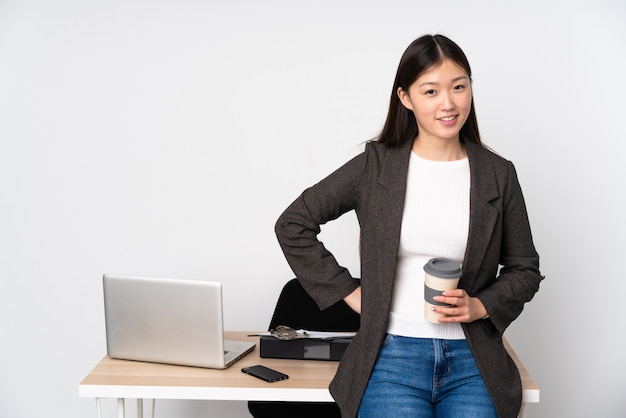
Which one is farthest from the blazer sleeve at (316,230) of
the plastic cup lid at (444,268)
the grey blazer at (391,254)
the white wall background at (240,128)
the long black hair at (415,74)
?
the white wall background at (240,128)

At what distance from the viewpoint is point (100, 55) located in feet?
12.3

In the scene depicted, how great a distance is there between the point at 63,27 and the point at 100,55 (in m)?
0.21

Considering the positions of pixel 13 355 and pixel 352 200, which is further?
pixel 13 355

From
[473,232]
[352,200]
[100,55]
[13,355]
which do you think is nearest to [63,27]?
[100,55]

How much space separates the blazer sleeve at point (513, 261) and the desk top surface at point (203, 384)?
0.27 m

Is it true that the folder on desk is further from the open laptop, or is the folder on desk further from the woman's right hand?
the woman's right hand

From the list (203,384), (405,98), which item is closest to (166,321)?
(203,384)

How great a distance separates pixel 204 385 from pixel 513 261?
0.98m

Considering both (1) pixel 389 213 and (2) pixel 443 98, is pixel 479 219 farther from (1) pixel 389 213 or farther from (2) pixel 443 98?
(2) pixel 443 98

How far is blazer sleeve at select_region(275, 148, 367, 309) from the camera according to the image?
2.38 metres

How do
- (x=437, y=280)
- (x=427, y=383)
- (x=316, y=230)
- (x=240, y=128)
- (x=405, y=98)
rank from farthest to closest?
1. (x=240, y=128)
2. (x=316, y=230)
3. (x=405, y=98)
4. (x=427, y=383)
5. (x=437, y=280)

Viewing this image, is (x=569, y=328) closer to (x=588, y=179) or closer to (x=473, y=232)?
(x=588, y=179)

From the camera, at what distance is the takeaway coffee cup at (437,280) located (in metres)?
2.08

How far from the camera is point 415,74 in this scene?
7.46 ft
